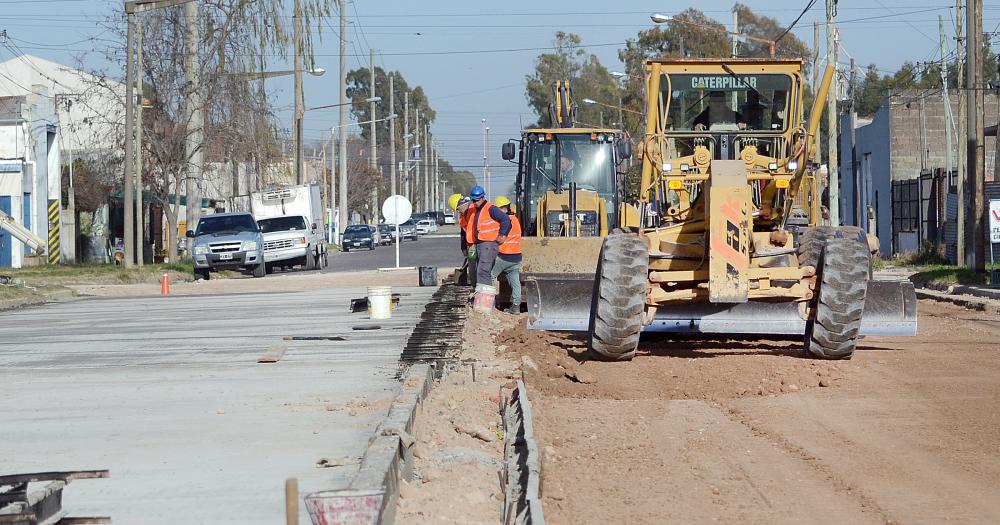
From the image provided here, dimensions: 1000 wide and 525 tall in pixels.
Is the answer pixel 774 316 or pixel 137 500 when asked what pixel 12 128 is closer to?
pixel 774 316

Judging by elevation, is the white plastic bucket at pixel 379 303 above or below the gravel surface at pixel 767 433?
above

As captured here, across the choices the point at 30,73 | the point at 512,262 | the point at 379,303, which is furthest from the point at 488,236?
the point at 30,73

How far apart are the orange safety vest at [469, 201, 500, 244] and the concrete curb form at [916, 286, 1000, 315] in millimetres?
8279

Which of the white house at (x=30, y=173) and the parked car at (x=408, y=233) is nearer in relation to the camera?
the white house at (x=30, y=173)

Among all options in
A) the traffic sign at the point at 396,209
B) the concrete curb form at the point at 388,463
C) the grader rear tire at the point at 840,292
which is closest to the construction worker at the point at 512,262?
the grader rear tire at the point at 840,292

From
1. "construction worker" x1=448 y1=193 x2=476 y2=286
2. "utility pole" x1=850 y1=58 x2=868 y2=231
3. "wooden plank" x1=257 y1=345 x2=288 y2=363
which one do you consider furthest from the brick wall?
"wooden plank" x1=257 y1=345 x2=288 y2=363

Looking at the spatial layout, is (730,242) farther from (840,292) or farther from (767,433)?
(767,433)

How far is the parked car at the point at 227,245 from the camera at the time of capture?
38.1 metres

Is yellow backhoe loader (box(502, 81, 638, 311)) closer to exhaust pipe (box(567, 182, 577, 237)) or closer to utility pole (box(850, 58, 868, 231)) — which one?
exhaust pipe (box(567, 182, 577, 237))

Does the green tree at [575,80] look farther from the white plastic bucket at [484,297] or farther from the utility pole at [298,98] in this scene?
the white plastic bucket at [484,297]

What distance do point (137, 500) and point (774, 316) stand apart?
845cm

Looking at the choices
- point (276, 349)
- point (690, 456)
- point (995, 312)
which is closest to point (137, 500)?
point (690, 456)

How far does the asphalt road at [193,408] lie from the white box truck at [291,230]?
22651 mm

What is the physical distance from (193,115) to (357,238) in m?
29.0
